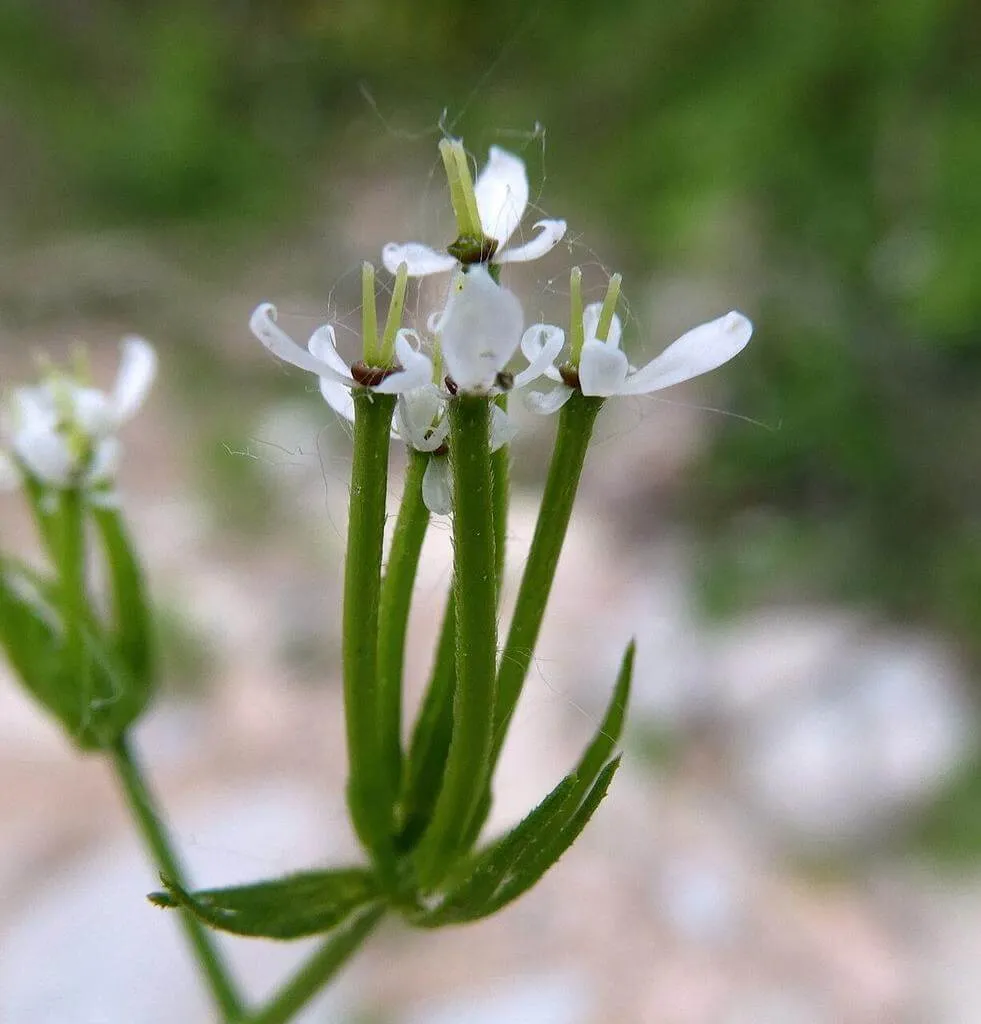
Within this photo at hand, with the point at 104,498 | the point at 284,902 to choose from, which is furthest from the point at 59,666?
the point at 284,902

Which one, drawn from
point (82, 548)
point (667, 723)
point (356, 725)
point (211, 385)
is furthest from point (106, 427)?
point (211, 385)

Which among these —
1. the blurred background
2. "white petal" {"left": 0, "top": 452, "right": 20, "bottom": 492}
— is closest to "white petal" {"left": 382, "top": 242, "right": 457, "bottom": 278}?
"white petal" {"left": 0, "top": 452, "right": 20, "bottom": 492}

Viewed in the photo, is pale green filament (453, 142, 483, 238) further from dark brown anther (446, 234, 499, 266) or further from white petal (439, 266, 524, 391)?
white petal (439, 266, 524, 391)

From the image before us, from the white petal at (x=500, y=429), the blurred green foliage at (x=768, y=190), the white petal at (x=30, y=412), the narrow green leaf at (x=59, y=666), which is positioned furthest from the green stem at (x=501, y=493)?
the blurred green foliage at (x=768, y=190)

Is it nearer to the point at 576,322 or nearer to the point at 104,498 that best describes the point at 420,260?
the point at 576,322

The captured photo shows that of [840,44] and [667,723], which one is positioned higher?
[840,44]

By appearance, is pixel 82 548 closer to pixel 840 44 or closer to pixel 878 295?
pixel 878 295

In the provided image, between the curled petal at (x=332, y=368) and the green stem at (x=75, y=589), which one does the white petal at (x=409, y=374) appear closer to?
the curled petal at (x=332, y=368)
